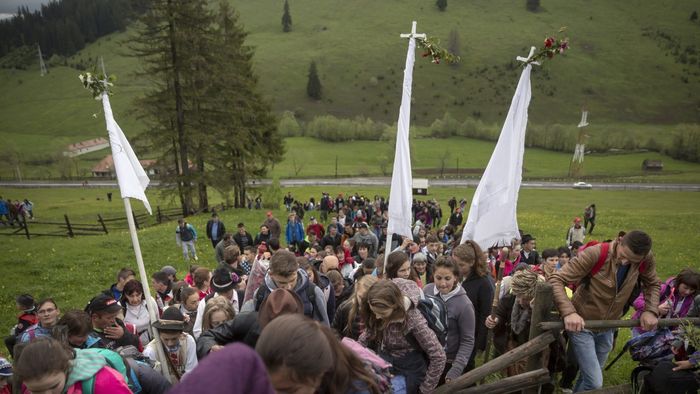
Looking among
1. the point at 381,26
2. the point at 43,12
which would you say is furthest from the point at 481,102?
the point at 43,12

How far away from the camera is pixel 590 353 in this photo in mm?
4586

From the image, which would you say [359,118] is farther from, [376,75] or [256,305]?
[256,305]

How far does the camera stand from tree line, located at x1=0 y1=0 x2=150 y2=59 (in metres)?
160

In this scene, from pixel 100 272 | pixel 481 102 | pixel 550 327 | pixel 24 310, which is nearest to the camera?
pixel 550 327

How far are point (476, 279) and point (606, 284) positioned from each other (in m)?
1.75

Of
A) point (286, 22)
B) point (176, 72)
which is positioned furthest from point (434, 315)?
point (286, 22)

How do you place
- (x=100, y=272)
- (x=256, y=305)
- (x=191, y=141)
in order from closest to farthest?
(x=256, y=305)
(x=100, y=272)
(x=191, y=141)

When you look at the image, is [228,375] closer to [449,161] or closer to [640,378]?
[640,378]

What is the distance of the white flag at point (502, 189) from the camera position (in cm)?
669

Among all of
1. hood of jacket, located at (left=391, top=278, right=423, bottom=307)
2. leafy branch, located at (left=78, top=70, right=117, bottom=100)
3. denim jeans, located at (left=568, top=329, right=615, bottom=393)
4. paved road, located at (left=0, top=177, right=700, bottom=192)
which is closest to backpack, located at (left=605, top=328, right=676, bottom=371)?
denim jeans, located at (left=568, top=329, right=615, bottom=393)

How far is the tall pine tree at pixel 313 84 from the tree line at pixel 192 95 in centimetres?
10518

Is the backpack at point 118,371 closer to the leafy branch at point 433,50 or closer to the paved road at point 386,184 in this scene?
the leafy branch at point 433,50

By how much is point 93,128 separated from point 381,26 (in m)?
107

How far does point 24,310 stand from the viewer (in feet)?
21.2
